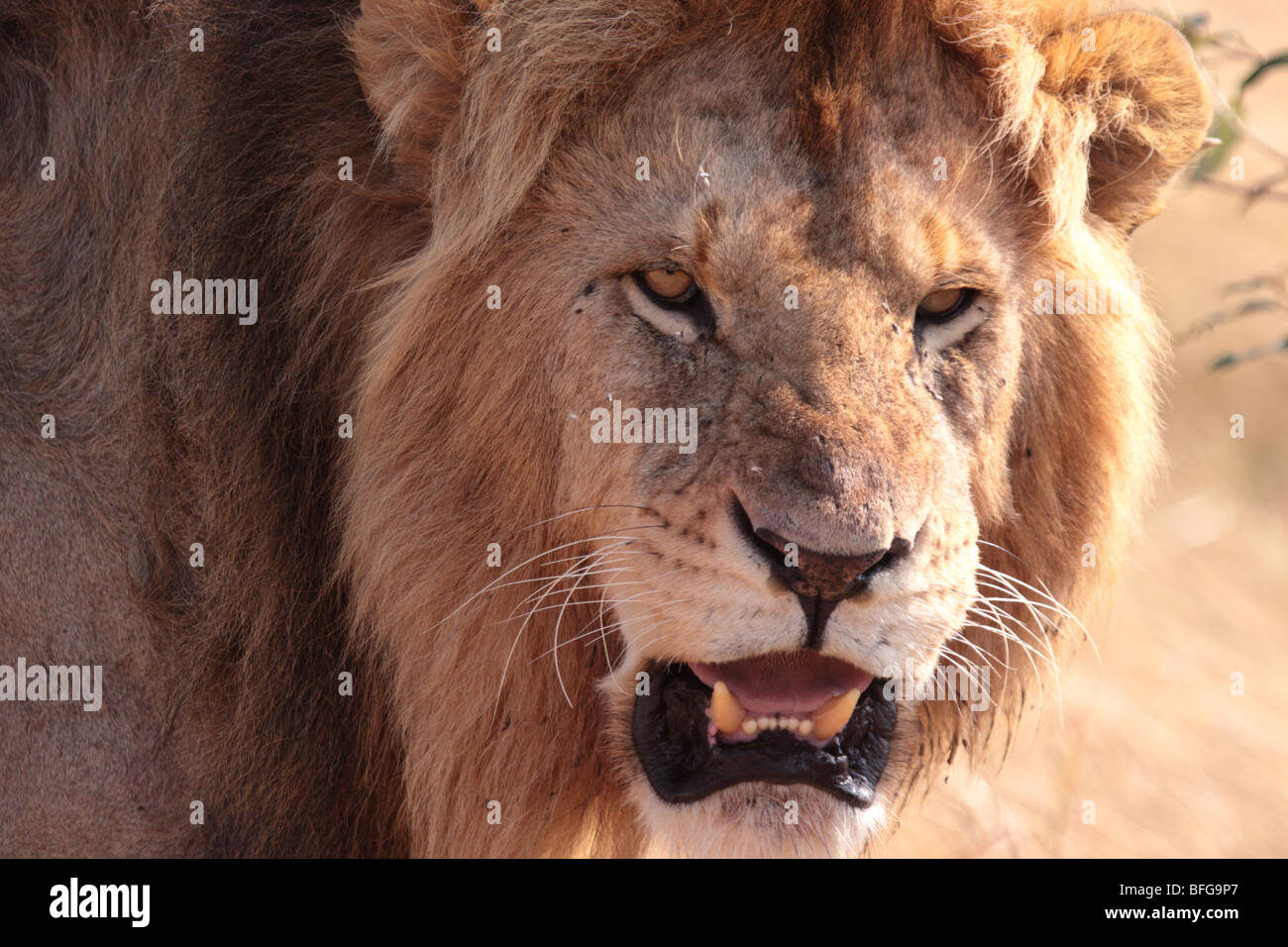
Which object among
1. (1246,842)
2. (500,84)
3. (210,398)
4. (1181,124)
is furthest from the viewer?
(1246,842)

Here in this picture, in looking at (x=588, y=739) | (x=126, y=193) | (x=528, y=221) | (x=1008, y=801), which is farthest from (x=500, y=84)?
(x=1008, y=801)

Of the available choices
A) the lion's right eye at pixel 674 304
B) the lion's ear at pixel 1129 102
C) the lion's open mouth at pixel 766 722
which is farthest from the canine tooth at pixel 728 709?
the lion's ear at pixel 1129 102

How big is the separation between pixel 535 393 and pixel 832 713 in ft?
2.82

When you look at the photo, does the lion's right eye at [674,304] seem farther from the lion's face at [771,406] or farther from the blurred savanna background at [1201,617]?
the blurred savanna background at [1201,617]

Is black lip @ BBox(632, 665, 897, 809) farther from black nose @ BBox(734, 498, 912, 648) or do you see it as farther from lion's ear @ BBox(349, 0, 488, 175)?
lion's ear @ BBox(349, 0, 488, 175)

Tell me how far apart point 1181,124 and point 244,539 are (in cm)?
226

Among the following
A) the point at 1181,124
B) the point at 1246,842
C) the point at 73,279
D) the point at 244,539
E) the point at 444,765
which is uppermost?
the point at 1181,124

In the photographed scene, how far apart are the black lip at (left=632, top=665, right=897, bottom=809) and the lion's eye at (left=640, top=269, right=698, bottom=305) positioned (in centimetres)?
73

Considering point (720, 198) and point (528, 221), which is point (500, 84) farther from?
point (720, 198)

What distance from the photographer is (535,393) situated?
2.89 metres

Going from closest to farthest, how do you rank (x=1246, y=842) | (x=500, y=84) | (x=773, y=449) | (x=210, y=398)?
1. (x=773, y=449)
2. (x=500, y=84)
3. (x=210, y=398)
4. (x=1246, y=842)

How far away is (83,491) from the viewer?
2965mm

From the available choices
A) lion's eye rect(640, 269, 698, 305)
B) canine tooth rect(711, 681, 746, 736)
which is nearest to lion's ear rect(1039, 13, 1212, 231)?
lion's eye rect(640, 269, 698, 305)

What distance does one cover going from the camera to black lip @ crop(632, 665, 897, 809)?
9.05ft
